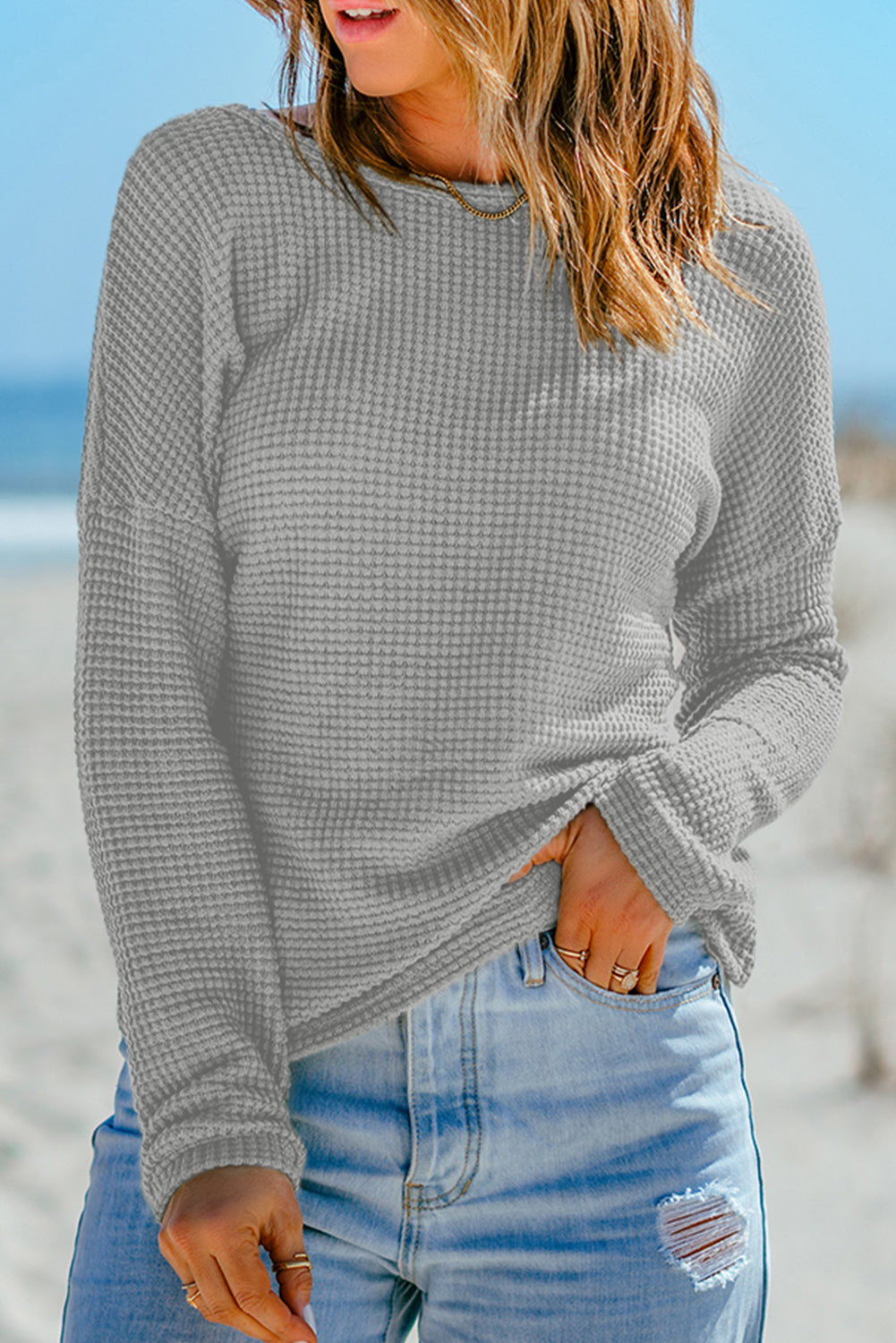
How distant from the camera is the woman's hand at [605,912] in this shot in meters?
0.90

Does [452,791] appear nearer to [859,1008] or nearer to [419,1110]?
[419,1110]

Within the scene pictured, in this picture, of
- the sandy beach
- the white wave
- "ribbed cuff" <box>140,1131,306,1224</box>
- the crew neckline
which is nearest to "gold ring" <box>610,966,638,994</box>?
"ribbed cuff" <box>140,1131,306,1224</box>

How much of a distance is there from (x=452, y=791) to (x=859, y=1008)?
7.47ft

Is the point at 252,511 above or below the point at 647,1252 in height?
above

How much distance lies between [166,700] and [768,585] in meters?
0.54

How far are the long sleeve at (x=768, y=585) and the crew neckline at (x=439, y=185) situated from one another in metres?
0.23

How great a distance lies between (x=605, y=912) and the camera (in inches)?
35.5

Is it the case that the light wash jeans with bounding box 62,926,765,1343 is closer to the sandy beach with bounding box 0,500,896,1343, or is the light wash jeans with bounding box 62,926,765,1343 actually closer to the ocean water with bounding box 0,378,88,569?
the sandy beach with bounding box 0,500,896,1343

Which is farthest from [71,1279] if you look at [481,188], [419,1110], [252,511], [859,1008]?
[859,1008]

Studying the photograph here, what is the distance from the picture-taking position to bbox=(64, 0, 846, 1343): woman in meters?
0.87

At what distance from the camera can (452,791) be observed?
91cm

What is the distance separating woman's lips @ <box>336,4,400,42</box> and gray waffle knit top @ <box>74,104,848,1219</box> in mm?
85

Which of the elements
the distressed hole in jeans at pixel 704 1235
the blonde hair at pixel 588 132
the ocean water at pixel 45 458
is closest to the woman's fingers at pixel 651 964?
the distressed hole in jeans at pixel 704 1235

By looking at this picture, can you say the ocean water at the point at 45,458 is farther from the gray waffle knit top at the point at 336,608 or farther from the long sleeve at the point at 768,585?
the gray waffle knit top at the point at 336,608
